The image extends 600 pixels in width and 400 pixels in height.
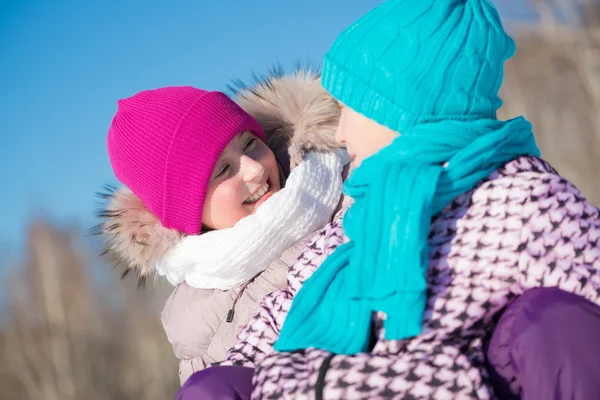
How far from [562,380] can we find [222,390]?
2.30 ft

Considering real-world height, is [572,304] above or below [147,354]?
above

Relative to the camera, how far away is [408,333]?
4.42 feet

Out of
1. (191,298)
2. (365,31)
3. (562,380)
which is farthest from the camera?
(191,298)

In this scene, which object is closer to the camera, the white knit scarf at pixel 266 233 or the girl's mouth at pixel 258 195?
the white knit scarf at pixel 266 233

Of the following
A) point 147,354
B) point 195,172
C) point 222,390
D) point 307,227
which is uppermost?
point 195,172

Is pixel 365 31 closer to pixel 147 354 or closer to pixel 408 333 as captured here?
pixel 408 333

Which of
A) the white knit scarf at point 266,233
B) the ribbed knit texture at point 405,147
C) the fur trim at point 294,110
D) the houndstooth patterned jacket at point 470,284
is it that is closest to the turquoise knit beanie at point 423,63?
the ribbed knit texture at point 405,147

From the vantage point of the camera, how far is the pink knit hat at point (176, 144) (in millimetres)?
2197

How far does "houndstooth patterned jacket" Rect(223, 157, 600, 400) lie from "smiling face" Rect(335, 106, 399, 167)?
0.24 meters

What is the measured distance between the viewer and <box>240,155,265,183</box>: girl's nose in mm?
2145

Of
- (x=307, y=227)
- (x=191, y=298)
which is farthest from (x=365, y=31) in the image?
(x=191, y=298)

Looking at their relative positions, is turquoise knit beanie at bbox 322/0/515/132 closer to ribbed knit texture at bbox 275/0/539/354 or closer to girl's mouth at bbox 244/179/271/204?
ribbed knit texture at bbox 275/0/539/354

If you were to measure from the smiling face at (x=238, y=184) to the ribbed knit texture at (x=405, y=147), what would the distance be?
573 millimetres

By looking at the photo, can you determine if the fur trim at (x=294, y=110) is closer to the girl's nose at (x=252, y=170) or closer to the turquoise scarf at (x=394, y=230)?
the girl's nose at (x=252, y=170)
